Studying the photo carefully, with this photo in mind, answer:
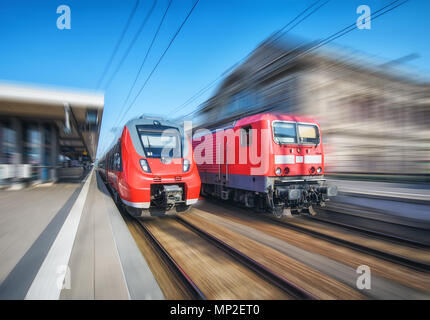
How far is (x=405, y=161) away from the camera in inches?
412

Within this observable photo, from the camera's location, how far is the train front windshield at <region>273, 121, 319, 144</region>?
18.4 feet

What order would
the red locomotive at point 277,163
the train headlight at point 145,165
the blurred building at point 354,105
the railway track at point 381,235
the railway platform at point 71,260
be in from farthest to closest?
the blurred building at point 354,105
the red locomotive at point 277,163
the train headlight at point 145,165
the railway track at point 381,235
the railway platform at point 71,260

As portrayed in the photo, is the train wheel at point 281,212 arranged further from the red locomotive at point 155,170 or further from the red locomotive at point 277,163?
the red locomotive at point 155,170

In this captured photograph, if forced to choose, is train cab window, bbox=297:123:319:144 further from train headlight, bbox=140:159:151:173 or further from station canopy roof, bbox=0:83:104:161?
station canopy roof, bbox=0:83:104:161

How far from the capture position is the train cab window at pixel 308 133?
5.96 metres

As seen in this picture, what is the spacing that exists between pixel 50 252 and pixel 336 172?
13.3 meters

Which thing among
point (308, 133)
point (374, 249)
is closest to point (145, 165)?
point (308, 133)

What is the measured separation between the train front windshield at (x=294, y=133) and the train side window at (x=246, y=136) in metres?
0.72

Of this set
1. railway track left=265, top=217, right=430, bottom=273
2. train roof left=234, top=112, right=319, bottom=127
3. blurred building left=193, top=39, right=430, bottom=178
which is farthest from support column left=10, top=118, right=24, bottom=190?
railway track left=265, top=217, right=430, bottom=273

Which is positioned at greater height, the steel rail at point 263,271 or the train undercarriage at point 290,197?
the train undercarriage at point 290,197

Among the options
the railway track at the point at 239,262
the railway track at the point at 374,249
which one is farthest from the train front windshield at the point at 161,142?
the railway track at the point at 374,249

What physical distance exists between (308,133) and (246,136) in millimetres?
1722

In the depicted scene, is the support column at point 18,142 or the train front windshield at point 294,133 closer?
the train front windshield at point 294,133

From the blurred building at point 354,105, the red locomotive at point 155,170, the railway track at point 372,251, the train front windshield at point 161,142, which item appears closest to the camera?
the railway track at point 372,251
